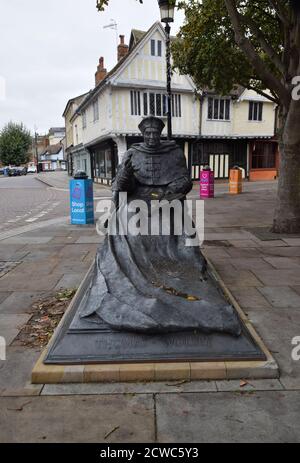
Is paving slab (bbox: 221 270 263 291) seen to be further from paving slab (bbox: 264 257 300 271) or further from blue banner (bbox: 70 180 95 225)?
blue banner (bbox: 70 180 95 225)

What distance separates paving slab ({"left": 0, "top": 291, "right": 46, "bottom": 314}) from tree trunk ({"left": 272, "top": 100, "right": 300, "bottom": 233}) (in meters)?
6.10

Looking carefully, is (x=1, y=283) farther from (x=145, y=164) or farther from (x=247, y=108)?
(x=247, y=108)

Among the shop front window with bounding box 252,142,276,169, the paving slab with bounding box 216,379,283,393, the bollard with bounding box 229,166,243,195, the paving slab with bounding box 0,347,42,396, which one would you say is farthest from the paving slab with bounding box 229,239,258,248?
the shop front window with bounding box 252,142,276,169

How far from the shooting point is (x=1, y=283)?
5992 millimetres

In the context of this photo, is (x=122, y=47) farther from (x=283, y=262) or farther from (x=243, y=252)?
(x=283, y=262)

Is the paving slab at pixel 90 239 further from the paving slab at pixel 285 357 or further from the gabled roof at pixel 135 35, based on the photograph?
the gabled roof at pixel 135 35

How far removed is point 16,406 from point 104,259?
171 cm

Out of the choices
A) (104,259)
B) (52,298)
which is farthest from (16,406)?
(52,298)

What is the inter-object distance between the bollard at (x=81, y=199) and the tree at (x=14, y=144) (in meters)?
59.7

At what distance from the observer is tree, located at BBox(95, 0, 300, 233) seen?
8.46 metres

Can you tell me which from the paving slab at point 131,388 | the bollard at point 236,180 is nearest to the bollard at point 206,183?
the bollard at point 236,180

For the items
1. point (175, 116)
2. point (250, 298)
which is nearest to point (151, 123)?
point (250, 298)

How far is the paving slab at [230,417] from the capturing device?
8.68 ft
